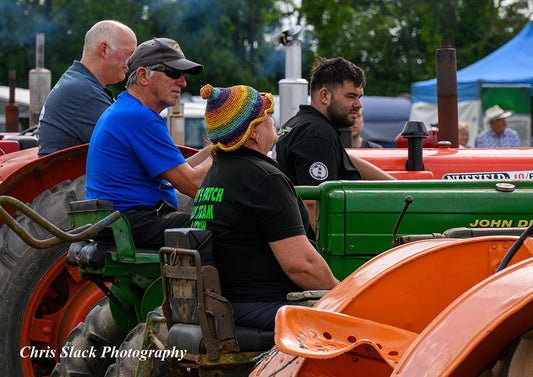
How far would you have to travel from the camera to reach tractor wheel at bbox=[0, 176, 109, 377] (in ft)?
14.3

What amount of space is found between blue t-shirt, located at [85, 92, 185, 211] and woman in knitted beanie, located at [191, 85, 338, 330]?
27.6 inches

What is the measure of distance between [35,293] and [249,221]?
1.68m

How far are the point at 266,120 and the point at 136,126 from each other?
891 millimetres

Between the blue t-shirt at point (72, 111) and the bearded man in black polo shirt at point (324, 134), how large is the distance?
0.99m

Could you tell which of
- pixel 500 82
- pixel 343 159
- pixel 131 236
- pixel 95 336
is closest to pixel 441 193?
pixel 343 159

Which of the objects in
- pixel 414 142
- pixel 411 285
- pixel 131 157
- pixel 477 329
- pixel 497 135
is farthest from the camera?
pixel 497 135

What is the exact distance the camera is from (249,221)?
3152mm

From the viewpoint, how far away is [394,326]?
8.07 feet

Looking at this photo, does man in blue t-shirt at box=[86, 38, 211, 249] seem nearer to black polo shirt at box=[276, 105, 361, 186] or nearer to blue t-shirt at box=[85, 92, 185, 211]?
blue t-shirt at box=[85, 92, 185, 211]

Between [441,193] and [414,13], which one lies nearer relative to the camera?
[441,193]

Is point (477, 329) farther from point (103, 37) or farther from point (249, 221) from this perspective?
point (103, 37)

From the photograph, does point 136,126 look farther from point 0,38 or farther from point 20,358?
point 0,38

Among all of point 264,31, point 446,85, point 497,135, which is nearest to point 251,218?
point 446,85

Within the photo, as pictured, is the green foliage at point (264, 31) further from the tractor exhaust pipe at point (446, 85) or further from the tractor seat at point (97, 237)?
the tractor seat at point (97, 237)
